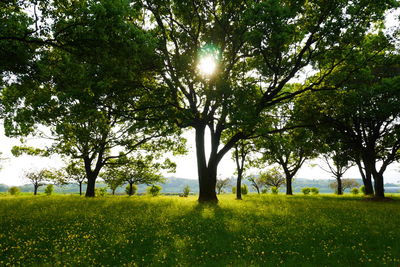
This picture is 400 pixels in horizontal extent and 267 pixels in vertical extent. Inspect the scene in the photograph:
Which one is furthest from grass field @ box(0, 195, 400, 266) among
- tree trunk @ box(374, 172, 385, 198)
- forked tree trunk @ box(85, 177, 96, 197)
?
forked tree trunk @ box(85, 177, 96, 197)

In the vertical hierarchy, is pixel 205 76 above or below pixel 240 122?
above

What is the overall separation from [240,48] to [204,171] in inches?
466

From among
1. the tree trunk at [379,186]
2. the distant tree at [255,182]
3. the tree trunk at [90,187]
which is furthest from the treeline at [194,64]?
the distant tree at [255,182]

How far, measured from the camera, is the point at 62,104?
51.5ft

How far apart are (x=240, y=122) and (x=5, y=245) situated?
1421cm

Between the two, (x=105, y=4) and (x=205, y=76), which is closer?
(x=105, y=4)

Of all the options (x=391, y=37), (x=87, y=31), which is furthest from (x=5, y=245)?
(x=391, y=37)

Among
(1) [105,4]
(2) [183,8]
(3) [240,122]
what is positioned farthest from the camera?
(2) [183,8]

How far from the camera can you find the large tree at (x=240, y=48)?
15.7m

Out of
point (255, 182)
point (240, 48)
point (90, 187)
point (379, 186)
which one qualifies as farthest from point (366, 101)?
point (255, 182)

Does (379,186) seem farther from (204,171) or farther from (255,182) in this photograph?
(255,182)

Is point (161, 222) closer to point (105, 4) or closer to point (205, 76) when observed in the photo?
point (105, 4)

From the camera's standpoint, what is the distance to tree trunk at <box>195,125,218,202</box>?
78.7 feet

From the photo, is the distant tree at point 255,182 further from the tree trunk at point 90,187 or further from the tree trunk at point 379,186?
the tree trunk at point 90,187
